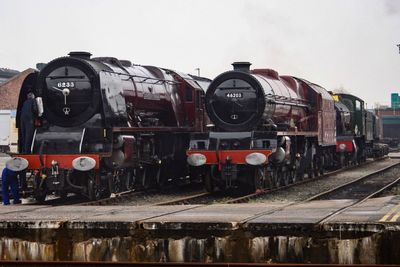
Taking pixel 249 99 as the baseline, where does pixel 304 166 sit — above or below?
below

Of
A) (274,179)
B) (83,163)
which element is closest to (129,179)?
(83,163)

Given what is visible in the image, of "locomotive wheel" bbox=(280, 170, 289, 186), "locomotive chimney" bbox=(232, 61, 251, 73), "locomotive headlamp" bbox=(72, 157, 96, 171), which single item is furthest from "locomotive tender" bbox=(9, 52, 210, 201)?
"locomotive wheel" bbox=(280, 170, 289, 186)

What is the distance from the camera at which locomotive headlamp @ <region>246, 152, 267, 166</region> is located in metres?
17.6

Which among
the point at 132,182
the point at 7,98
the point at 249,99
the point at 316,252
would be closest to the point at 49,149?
the point at 132,182

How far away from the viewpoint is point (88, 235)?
9445mm

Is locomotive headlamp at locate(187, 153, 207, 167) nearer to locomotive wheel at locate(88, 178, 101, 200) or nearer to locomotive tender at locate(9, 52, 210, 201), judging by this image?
locomotive tender at locate(9, 52, 210, 201)

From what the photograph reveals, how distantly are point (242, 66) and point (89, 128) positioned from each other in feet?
16.3

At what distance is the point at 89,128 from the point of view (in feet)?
56.0

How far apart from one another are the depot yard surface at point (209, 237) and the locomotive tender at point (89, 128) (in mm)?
6144

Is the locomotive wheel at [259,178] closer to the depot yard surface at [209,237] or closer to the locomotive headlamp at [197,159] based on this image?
the locomotive headlamp at [197,159]

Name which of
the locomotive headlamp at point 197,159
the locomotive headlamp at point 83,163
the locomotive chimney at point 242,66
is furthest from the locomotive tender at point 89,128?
the locomotive chimney at point 242,66

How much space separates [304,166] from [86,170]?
9603 millimetres

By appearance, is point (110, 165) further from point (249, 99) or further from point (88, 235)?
point (88, 235)

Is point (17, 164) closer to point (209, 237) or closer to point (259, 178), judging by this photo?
point (259, 178)
